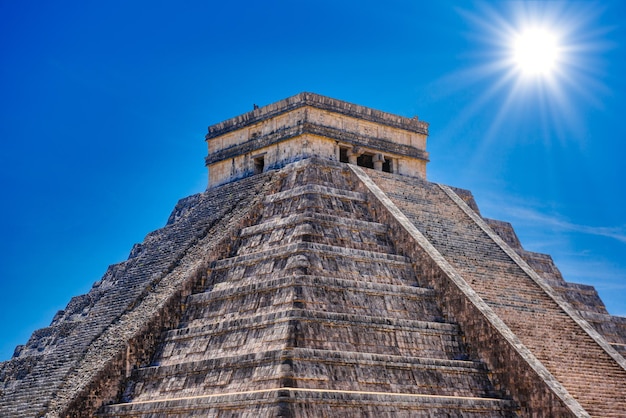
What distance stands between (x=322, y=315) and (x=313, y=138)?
696 cm

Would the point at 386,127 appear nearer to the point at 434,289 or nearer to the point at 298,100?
the point at 298,100

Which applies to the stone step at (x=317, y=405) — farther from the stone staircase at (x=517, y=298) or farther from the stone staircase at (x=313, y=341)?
the stone staircase at (x=517, y=298)

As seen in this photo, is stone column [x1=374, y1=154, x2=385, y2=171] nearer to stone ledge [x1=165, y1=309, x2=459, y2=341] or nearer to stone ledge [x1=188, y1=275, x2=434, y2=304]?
stone ledge [x1=188, y1=275, x2=434, y2=304]

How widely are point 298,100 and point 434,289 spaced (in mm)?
6239

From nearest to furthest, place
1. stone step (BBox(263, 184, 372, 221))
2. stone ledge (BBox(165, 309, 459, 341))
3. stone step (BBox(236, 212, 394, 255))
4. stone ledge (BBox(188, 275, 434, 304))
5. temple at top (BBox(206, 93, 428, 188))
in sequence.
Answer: stone ledge (BBox(165, 309, 459, 341))
stone ledge (BBox(188, 275, 434, 304))
stone step (BBox(236, 212, 394, 255))
stone step (BBox(263, 184, 372, 221))
temple at top (BBox(206, 93, 428, 188))

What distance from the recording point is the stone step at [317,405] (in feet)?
39.8

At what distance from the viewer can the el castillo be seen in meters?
13.4

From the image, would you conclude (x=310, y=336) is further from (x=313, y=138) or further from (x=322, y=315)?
(x=313, y=138)

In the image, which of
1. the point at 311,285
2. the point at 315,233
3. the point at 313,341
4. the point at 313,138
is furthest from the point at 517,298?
the point at 313,138

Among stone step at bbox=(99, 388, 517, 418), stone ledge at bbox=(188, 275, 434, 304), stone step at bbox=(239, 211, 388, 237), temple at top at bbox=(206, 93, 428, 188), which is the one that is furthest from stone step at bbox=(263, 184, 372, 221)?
stone step at bbox=(99, 388, 517, 418)

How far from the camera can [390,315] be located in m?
15.0

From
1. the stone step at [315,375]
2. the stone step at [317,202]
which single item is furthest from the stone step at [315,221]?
the stone step at [315,375]

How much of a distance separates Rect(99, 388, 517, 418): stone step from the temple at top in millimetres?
7762

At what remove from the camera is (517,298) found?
16.8 meters
